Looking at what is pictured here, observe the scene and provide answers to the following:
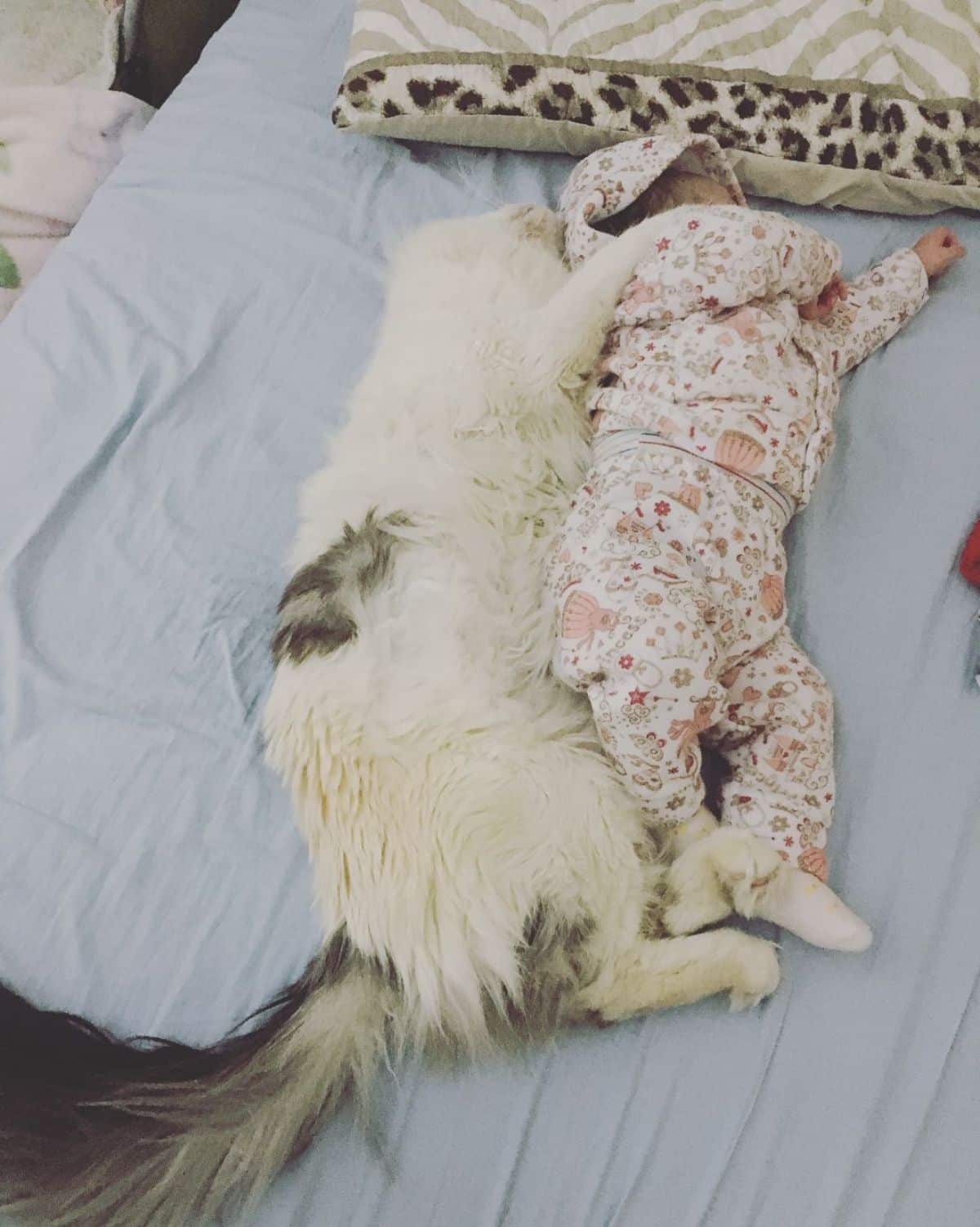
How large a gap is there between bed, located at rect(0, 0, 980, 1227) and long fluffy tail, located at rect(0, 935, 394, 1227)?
54 millimetres

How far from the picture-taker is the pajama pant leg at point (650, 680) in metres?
1.00

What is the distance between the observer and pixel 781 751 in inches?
42.5

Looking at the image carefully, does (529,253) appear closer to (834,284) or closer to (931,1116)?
(834,284)

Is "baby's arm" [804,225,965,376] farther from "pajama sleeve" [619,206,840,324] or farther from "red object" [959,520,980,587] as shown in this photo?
"red object" [959,520,980,587]

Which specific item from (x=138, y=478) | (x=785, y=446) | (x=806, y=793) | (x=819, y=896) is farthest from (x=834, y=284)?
(x=138, y=478)

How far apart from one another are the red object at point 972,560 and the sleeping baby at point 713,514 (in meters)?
0.23

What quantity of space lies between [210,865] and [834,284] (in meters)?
1.22

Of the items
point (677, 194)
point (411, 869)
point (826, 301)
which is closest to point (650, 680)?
point (411, 869)

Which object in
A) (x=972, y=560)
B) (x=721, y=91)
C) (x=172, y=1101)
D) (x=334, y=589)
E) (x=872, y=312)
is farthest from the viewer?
(x=721, y=91)

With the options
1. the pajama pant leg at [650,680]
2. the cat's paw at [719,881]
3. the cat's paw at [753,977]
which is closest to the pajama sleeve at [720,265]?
the pajama pant leg at [650,680]

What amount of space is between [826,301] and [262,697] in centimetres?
102

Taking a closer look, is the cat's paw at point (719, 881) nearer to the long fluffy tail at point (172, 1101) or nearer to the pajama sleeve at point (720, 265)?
the long fluffy tail at point (172, 1101)

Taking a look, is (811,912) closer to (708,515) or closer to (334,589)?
(708,515)

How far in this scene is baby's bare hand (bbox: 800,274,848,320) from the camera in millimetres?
1387
